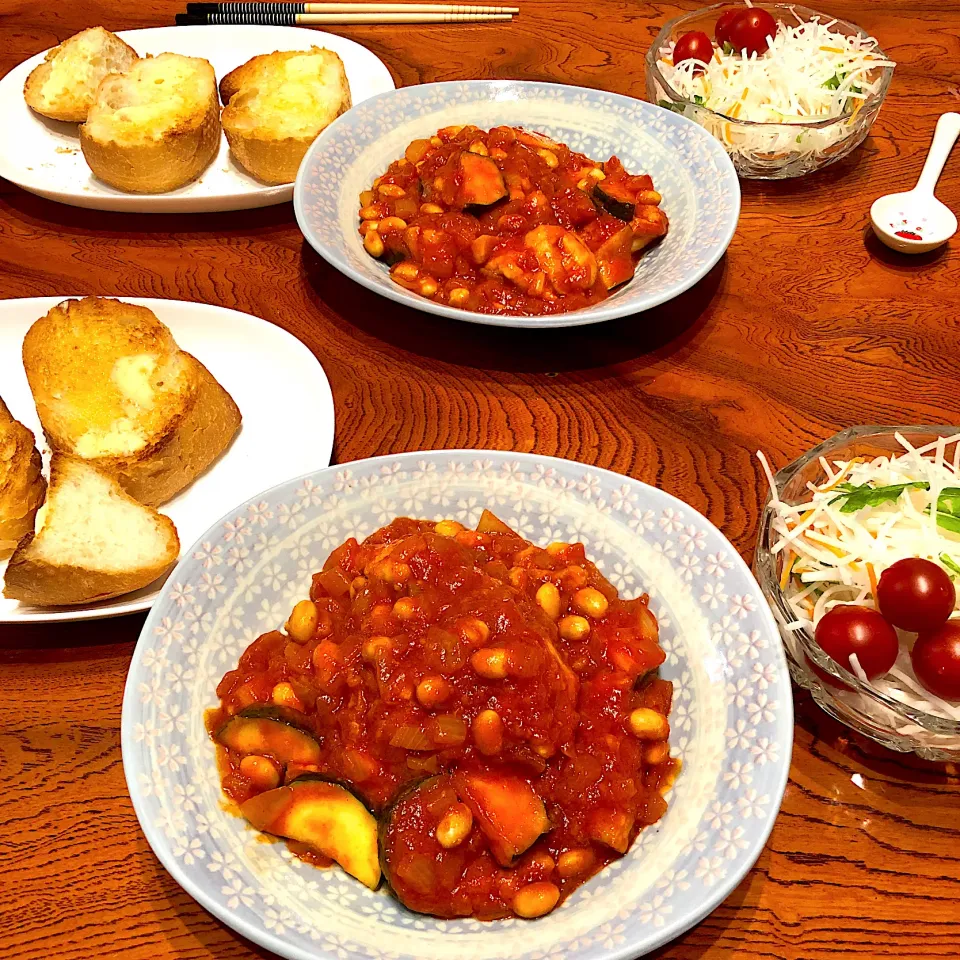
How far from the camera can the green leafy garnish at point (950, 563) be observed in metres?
2.01

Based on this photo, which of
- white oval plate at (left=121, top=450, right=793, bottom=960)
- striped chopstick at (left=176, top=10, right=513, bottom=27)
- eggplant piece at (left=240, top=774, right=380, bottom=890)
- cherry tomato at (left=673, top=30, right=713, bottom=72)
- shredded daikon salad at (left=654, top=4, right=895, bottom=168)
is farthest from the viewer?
striped chopstick at (left=176, top=10, right=513, bottom=27)

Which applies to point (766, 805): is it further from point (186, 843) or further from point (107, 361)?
point (107, 361)

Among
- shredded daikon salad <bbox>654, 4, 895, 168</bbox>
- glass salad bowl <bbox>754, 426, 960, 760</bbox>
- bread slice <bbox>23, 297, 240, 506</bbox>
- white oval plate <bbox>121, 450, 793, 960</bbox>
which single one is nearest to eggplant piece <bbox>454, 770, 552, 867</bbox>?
white oval plate <bbox>121, 450, 793, 960</bbox>

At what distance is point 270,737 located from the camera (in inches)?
71.3

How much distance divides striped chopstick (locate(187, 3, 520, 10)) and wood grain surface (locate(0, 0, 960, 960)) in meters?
0.11

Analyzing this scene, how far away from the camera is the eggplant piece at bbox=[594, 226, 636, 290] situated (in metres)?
2.91

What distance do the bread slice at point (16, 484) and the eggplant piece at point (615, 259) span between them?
6.15 ft

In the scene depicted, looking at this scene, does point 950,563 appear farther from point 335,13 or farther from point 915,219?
point 335,13

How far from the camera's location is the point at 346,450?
2.65 m

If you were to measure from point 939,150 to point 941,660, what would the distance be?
260 centimetres

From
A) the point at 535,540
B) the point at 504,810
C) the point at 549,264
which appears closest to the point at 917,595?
the point at 535,540

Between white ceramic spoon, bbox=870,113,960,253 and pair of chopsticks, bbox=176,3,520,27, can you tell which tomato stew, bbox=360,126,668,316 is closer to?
white ceramic spoon, bbox=870,113,960,253

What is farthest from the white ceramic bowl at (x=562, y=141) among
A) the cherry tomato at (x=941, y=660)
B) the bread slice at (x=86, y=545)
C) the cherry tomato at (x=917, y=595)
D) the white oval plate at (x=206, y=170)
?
the cherry tomato at (x=941, y=660)

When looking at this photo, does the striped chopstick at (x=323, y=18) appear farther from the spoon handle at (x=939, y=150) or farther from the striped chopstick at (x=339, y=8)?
the spoon handle at (x=939, y=150)
